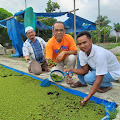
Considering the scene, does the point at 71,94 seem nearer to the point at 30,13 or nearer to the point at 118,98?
the point at 118,98

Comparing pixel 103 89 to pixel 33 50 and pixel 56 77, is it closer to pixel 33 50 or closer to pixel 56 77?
pixel 56 77

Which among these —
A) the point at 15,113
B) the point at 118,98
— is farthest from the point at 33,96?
the point at 118,98

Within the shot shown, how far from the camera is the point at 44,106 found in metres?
1.55

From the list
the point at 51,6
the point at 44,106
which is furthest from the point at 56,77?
the point at 51,6

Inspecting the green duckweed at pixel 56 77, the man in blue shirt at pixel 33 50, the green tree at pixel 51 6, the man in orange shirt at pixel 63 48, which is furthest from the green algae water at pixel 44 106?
the green tree at pixel 51 6

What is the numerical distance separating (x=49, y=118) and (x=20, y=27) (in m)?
5.97

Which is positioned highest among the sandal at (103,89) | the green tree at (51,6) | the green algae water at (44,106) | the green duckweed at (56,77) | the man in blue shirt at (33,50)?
the green tree at (51,6)

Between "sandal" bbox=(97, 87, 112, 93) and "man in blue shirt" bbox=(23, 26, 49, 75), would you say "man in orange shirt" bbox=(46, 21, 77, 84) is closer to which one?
"sandal" bbox=(97, 87, 112, 93)

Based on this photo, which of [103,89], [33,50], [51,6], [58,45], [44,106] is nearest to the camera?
[44,106]

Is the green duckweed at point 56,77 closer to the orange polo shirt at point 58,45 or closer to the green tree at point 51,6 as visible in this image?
the orange polo shirt at point 58,45

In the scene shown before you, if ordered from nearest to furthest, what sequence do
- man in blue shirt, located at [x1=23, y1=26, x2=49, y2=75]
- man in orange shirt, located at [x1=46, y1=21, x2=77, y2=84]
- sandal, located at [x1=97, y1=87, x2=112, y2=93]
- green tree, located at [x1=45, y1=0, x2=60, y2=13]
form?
1. sandal, located at [x1=97, y1=87, x2=112, y2=93]
2. man in orange shirt, located at [x1=46, y1=21, x2=77, y2=84]
3. man in blue shirt, located at [x1=23, y1=26, x2=49, y2=75]
4. green tree, located at [x1=45, y1=0, x2=60, y2=13]

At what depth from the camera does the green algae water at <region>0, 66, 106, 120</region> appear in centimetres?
135

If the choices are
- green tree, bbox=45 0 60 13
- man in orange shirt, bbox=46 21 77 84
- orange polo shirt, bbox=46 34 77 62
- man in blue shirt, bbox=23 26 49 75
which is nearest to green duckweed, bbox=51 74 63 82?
man in orange shirt, bbox=46 21 77 84

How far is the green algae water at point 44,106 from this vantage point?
1.35 metres
